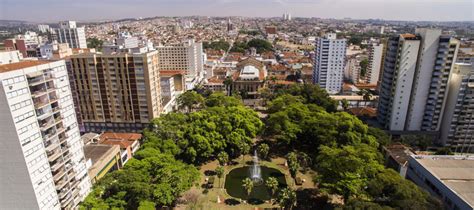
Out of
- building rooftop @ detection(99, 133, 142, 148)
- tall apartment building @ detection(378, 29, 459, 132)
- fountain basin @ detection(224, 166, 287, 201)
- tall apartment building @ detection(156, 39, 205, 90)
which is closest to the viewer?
fountain basin @ detection(224, 166, 287, 201)

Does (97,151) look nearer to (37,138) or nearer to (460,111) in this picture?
(37,138)

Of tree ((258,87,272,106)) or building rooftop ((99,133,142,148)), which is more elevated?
building rooftop ((99,133,142,148))

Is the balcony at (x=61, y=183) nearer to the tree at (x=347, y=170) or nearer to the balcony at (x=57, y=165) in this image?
the balcony at (x=57, y=165)

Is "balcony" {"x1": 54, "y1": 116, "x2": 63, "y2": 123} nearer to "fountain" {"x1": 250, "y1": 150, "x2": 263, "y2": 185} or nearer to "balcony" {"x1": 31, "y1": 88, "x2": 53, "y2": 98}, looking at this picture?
"balcony" {"x1": 31, "y1": 88, "x2": 53, "y2": 98}

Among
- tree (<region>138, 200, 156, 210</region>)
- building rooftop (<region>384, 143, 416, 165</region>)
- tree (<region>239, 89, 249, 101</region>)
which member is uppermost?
tree (<region>138, 200, 156, 210</region>)

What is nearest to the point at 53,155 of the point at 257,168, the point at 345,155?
the point at 257,168

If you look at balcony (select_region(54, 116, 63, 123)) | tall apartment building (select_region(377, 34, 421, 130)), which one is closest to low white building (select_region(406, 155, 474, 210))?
tall apartment building (select_region(377, 34, 421, 130))
